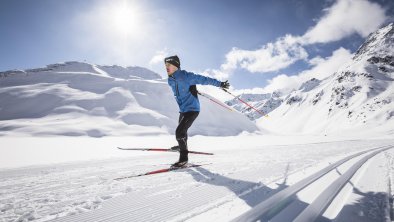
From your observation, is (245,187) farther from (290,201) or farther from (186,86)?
(186,86)

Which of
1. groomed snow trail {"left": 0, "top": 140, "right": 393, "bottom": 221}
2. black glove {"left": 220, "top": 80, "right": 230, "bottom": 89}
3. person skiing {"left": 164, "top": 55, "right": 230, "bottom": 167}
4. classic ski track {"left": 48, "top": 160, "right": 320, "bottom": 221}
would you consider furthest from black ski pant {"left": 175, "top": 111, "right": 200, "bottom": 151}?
classic ski track {"left": 48, "top": 160, "right": 320, "bottom": 221}

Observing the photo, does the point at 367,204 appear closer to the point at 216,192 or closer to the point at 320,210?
the point at 320,210

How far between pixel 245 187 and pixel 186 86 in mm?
3034

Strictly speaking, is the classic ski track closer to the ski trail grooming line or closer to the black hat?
the ski trail grooming line

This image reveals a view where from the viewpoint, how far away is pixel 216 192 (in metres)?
2.98

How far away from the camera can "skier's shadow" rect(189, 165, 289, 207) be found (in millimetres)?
2696

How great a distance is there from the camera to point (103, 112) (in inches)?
1734

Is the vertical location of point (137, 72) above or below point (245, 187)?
above

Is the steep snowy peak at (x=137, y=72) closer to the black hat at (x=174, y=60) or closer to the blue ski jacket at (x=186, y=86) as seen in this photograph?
the black hat at (x=174, y=60)

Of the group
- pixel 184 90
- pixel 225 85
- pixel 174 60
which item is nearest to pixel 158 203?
pixel 184 90

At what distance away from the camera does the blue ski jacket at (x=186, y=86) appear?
18.6 feet

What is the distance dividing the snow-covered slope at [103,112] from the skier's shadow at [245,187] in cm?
3143

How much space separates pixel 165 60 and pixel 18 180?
3.63 metres

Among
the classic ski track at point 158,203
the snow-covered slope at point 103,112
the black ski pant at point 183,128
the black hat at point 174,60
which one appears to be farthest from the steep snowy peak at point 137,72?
the classic ski track at point 158,203
